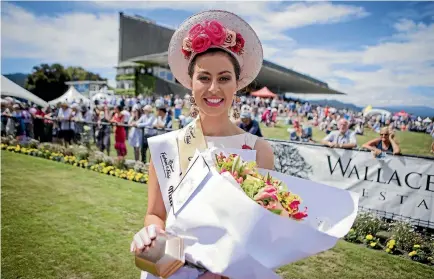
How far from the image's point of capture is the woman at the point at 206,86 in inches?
68.1

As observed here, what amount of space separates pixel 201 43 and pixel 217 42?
0.29ft

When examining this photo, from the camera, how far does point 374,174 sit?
5973mm

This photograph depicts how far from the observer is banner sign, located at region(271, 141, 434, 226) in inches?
214

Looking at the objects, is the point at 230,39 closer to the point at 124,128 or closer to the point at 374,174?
the point at 374,174

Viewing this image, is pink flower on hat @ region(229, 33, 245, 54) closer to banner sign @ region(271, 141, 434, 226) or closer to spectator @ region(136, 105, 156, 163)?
banner sign @ region(271, 141, 434, 226)

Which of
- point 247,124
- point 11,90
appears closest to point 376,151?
point 247,124

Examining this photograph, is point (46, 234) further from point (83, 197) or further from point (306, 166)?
point (306, 166)

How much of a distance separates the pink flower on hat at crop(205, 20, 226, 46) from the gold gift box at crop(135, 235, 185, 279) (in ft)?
3.50

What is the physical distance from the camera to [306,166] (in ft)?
22.6

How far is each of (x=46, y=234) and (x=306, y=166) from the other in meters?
5.14

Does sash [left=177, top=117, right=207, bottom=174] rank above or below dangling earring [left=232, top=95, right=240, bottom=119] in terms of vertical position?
below

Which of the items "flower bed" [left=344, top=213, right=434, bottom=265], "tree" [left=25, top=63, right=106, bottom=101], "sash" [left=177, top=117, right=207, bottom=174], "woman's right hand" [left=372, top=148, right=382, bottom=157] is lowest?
"flower bed" [left=344, top=213, right=434, bottom=265]

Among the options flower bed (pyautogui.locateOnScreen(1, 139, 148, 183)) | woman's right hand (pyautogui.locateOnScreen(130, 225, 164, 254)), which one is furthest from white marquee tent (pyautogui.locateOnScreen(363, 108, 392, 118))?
woman's right hand (pyautogui.locateOnScreen(130, 225, 164, 254))

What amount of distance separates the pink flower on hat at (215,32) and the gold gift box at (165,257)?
107 centimetres
